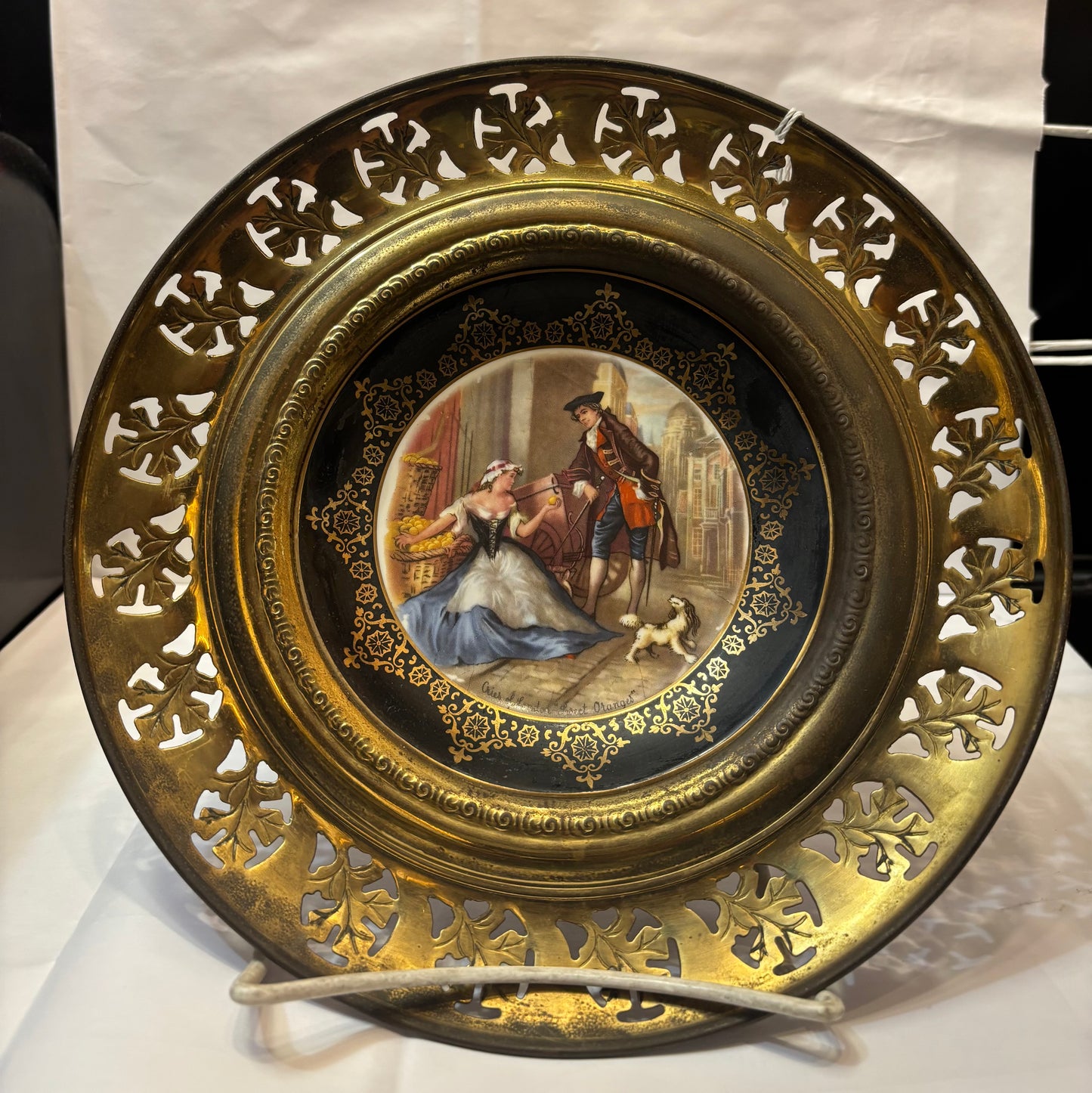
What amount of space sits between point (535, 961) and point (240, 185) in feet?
2.27

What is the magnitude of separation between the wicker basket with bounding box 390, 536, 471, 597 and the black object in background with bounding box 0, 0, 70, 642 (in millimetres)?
557

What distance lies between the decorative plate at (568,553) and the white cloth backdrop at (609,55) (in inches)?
18.4

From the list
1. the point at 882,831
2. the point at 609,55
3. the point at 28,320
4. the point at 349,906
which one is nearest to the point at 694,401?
the point at 882,831

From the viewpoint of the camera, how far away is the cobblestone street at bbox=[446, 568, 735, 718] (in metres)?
0.88

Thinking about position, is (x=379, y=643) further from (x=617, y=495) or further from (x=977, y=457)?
(x=977, y=457)

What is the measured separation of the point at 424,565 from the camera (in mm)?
891

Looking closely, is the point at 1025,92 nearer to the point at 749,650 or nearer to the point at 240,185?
the point at 749,650

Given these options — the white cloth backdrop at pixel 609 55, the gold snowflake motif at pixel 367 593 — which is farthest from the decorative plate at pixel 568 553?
the white cloth backdrop at pixel 609 55

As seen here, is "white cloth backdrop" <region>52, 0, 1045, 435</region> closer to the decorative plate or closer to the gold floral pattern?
the decorative plate

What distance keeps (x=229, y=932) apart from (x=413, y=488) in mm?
434

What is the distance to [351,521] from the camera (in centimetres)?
88

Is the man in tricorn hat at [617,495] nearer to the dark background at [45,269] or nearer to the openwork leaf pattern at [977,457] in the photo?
the openwork leaf pattern at [977,457]

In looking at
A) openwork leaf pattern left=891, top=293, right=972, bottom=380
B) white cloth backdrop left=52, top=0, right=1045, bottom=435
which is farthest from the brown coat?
white cloth backdrop left=52, top=0, right=1045, bottom=435

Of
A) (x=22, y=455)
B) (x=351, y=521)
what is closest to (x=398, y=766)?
(x=351, y=521)
